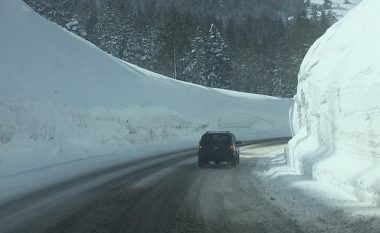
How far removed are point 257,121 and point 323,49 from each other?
44.1 meters

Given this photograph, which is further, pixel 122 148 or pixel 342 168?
pixel 122 148

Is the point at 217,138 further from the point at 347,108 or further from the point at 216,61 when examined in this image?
the point at 216,61

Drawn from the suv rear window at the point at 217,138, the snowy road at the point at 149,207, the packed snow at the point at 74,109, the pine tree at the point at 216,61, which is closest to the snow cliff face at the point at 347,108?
the snowy road at the point at 149,207

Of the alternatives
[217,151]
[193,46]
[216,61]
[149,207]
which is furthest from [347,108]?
[193,46]

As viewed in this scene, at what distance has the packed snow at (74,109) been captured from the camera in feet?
68.9

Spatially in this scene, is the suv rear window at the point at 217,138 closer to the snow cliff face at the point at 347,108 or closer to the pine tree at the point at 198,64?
the snow cliff face at the point at 347,108

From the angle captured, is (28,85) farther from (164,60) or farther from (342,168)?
(164,60)

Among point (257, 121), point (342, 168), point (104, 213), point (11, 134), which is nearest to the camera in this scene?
point (104, 213)

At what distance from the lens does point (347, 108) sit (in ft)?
40.1

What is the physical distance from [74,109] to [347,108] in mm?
20828

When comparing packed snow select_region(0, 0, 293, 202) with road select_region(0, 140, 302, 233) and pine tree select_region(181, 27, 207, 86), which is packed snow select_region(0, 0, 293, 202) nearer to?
road select_region(0, 140, 302, 233)

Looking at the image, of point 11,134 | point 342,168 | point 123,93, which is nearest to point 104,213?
point 342,168

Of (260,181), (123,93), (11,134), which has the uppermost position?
(123,93)

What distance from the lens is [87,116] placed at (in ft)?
102
